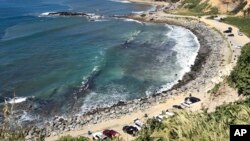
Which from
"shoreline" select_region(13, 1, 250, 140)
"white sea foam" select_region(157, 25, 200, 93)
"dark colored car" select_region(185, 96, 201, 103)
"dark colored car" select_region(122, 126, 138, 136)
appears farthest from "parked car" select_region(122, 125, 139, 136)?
"white sea foam" select_region(157, 25, 200, 93)

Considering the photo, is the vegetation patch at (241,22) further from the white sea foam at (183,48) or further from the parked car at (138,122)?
the parked car at (138,122)

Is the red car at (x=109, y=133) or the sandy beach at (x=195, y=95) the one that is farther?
the sandy beach at (x=195, y=95)

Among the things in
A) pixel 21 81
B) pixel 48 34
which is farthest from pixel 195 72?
pixel 48 34

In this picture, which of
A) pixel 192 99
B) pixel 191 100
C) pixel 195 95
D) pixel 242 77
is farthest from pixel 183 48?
pixel 242 77

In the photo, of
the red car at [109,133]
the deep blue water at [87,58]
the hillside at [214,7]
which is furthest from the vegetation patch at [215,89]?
the hillside at [214,7]

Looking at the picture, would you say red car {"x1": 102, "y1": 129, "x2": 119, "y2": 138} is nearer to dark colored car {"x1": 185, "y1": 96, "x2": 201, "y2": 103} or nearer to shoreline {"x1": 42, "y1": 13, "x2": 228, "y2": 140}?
shoreline {"x1": 42, "y1": 13, "x2": 228, "y2": 140}

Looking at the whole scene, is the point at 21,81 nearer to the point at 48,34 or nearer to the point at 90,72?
the point at 90,72
